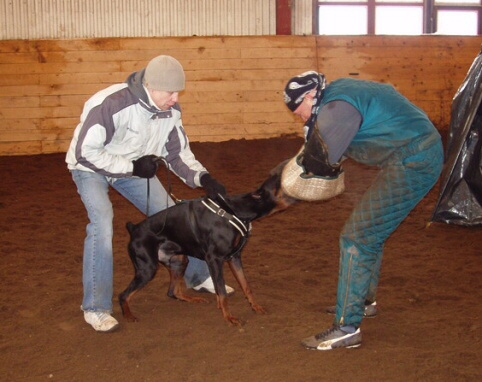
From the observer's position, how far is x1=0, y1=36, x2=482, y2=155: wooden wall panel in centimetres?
1139

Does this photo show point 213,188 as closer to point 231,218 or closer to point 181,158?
point 231,218

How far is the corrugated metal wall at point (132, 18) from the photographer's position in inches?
467

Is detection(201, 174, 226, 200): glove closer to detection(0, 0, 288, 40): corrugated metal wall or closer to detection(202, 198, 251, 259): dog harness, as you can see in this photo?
detection(202, 198, 251, 259): dog harness

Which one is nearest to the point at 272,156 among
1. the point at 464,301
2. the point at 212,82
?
the point at 212,82

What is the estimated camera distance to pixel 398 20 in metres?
13.9

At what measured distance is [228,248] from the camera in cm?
442

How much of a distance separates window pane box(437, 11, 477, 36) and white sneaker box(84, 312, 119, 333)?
11.4 meters

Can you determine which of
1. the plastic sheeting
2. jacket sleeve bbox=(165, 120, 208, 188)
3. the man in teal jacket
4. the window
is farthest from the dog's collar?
the window

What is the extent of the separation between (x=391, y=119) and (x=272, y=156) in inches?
284

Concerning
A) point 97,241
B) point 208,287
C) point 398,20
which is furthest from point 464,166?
point 398,20

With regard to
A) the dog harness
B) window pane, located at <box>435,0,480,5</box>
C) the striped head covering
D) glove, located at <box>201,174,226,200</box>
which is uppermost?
window pane, located at <box>435,0,480,5</box>

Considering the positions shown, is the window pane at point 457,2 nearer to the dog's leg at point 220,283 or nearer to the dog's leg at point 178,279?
the dog's leg at point 178,279

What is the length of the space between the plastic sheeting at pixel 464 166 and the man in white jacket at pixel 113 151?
10.9 ft

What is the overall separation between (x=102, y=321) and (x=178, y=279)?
2.34 feet
